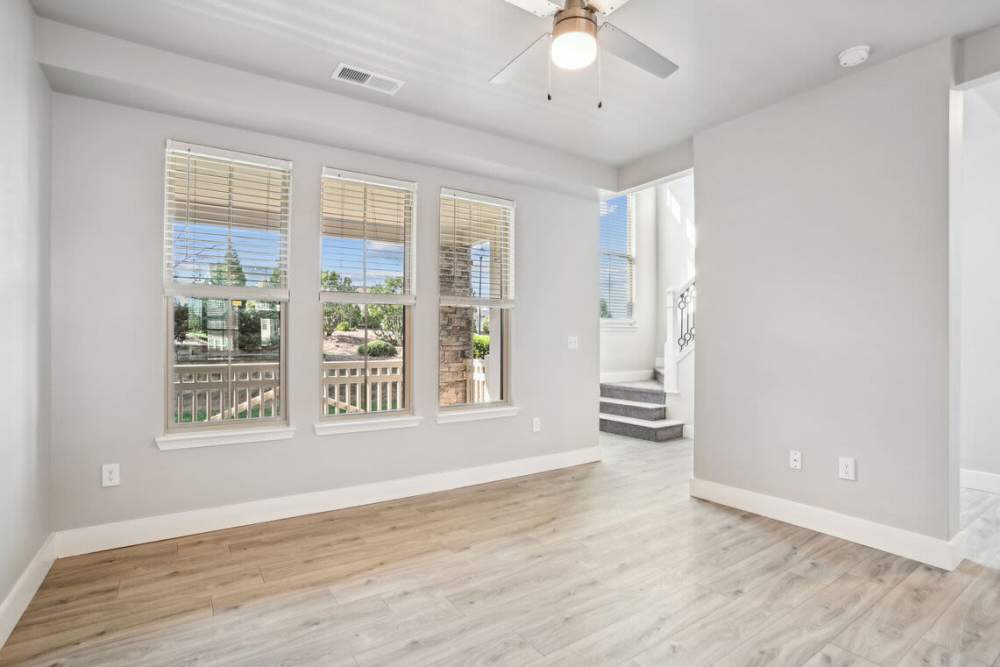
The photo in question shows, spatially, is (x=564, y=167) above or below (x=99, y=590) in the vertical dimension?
above

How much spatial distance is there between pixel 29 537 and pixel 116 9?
253 cm

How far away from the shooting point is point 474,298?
4.37 meters

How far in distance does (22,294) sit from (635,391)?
6136 millimetres

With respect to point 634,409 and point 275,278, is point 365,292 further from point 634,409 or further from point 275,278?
point 634,409

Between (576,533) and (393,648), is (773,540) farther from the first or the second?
(393,648)

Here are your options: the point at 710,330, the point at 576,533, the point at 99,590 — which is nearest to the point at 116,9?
the point at 99,590

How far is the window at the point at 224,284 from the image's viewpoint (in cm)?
A: 322

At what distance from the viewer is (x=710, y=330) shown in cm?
389

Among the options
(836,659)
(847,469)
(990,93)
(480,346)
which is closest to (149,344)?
(480,346)

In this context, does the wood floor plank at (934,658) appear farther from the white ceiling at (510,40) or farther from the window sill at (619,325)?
the window sill at (619,325)

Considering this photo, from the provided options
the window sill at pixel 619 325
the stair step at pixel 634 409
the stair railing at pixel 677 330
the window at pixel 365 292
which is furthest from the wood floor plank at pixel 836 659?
the window sill at pixel 619 325

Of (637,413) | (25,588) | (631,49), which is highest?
(631,49)

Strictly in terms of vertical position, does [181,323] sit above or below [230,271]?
below

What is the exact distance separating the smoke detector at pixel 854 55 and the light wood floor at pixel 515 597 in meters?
2.76
